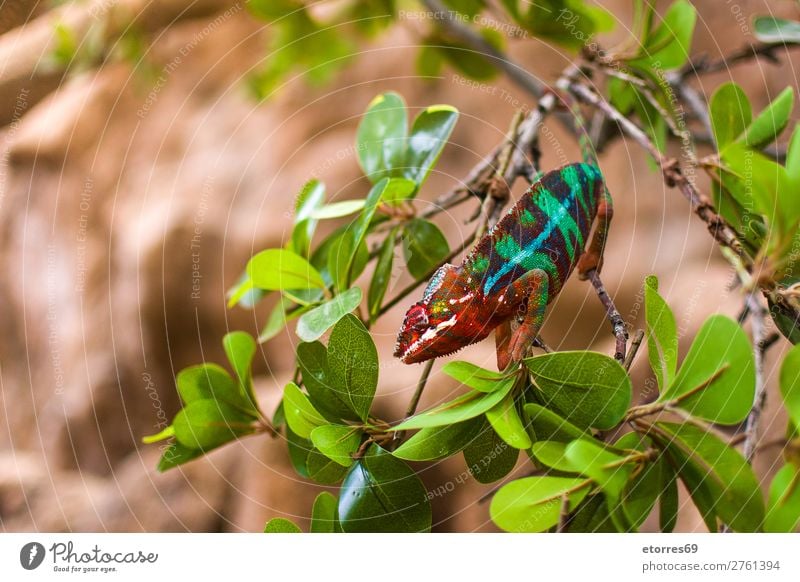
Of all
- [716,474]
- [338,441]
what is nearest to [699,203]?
[716,474]

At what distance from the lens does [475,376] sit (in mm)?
332

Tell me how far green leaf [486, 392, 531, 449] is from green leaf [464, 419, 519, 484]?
30mm

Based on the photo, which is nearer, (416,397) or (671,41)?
(416,397)

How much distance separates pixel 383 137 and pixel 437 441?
10.7 inches

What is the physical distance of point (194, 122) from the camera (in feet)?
3.55

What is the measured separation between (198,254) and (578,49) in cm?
77

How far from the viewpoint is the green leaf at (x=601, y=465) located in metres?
0.29

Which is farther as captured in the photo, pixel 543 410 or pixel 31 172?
pixel 31 172

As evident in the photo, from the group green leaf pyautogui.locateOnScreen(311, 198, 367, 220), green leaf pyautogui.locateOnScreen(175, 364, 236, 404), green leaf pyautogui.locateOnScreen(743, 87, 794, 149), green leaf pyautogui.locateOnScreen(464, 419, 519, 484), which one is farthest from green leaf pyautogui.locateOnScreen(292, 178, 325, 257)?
green leaf pyautogui.locateOnScreen(743, 87, 794, 149)

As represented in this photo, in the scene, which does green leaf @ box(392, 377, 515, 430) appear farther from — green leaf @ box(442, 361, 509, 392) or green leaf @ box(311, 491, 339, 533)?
green leaf @ box(311, 491, 339, 533)

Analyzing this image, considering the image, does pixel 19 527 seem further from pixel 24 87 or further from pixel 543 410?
pixel 543 410

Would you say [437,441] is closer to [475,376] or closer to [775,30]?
[475,376]

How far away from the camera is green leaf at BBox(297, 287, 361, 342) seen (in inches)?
14.4
